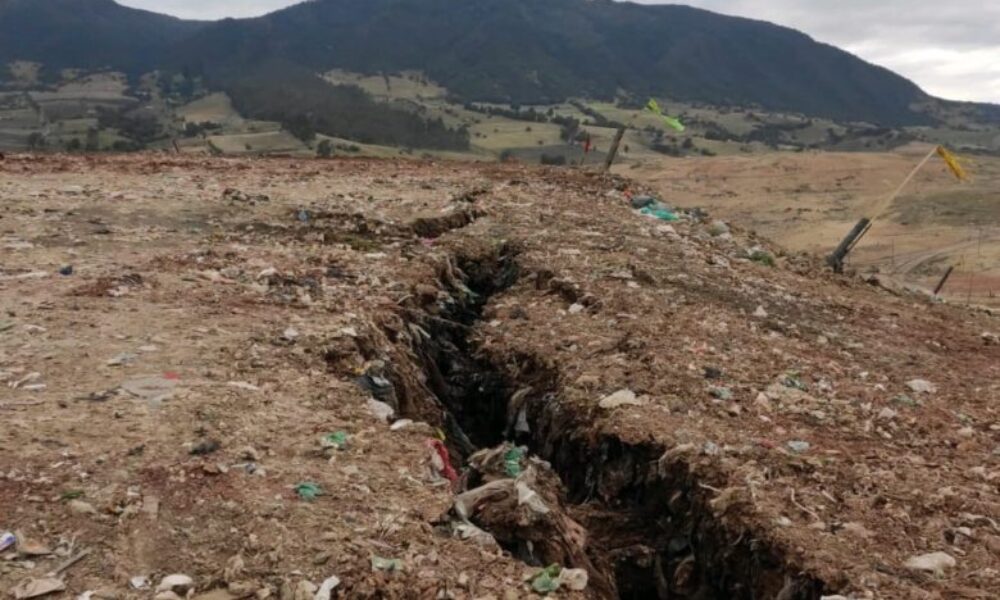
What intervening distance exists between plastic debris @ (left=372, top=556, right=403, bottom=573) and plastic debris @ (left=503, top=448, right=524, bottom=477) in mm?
887

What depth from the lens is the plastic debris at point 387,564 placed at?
94.2 inches

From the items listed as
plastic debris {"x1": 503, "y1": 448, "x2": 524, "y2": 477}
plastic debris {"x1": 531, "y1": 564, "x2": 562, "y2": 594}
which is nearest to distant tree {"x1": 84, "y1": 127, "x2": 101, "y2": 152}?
plastic debris {"x1": 503, "y1": 448, "x2": 524, "y2": 477}

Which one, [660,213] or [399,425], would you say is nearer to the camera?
[399,425]

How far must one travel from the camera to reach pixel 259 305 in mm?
4566

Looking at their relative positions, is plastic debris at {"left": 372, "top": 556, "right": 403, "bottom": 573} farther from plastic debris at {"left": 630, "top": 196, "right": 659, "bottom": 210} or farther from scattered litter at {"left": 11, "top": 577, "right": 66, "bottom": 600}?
plastic debris at {"left": 630, "top": 196, "right": 659, "bottom": 210}

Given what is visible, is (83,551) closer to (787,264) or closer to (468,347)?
(468,347)

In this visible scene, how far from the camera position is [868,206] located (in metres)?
27.5

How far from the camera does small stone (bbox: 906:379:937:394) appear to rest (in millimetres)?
4371

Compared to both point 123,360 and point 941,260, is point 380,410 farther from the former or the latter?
point 941,260

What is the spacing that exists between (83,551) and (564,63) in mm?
131088

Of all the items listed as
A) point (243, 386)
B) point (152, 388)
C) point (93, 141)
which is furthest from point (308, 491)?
point (93, 141)

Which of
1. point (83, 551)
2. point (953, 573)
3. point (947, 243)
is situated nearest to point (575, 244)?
point (953, 573)

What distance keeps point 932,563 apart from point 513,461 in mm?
1612

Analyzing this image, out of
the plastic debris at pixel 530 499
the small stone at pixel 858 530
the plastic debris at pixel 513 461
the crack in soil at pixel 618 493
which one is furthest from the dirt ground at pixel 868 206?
the plastic debris at pixel 530 499
